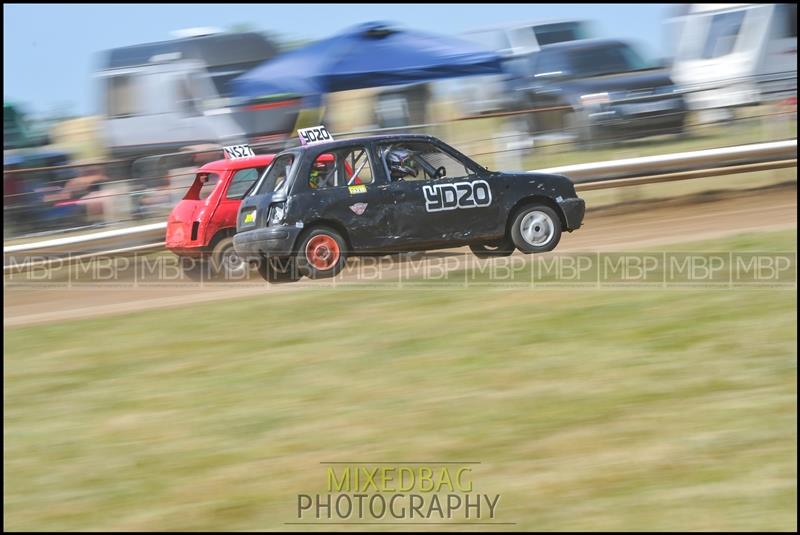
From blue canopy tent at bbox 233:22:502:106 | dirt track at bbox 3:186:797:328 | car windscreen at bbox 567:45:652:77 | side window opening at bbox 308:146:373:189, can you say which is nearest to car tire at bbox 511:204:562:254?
dirt track at bbox 3:186:797:328

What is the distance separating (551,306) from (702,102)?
2098mm

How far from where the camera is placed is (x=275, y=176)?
16.9ft

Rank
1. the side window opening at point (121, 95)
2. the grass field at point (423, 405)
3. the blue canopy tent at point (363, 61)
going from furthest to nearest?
1. the side window opening at point (121, 95)
2. the blue canopy tent at point (363, 61)
3. the grass field at point (423, 405)

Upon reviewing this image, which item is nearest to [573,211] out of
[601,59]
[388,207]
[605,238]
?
[388,207]

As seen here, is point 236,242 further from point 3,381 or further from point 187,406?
point 3,381

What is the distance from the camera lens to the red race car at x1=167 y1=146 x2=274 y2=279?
523cm

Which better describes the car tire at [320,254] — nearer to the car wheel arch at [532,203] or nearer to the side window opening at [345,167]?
the side window opening at [345,167]

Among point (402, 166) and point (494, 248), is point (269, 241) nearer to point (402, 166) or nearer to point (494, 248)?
point (402, 166)

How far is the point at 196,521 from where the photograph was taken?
612cm

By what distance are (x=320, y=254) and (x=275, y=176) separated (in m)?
0.45

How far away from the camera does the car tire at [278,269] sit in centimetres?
496

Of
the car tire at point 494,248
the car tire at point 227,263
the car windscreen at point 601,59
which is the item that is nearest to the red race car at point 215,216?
the car tire at point 227,263

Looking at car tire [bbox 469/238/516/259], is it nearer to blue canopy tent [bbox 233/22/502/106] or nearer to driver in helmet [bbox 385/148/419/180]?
driver in helmet [bbox 385/148/419/180]

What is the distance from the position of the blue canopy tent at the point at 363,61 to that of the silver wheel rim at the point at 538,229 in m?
2.57
